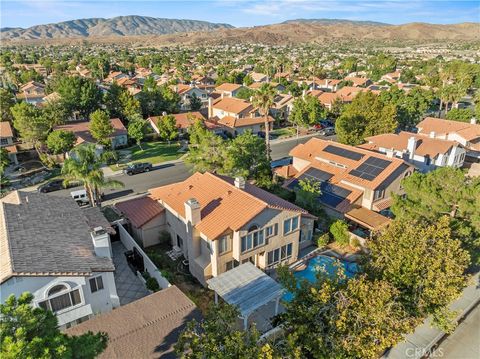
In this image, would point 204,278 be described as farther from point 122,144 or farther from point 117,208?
point 122,144

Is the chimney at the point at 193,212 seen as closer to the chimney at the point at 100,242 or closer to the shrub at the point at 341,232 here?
the chimney at the point at 100,242

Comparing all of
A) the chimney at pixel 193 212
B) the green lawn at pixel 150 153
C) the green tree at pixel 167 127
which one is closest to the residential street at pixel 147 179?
the green lawn at pixel 150 153

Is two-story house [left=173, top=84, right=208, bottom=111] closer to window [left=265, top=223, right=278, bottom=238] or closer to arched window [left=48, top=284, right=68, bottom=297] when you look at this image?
window [left=265, top=223, right=278, bottom=238]

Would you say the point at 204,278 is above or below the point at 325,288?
below

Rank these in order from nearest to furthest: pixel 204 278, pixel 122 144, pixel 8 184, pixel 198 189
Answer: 1. pixel 204 278
2. pixel 198 189
3. pixel 8 184
4. pixel 122 144

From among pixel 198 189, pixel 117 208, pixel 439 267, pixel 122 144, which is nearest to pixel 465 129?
pixel 439 267

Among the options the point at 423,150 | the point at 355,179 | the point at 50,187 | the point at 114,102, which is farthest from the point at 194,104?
the point at 355,179

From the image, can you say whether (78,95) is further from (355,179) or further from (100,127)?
(355,179)

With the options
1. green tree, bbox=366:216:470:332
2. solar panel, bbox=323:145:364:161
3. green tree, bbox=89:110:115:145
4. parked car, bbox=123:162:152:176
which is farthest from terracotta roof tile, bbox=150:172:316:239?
green tree, bbox=89:110:115:145
